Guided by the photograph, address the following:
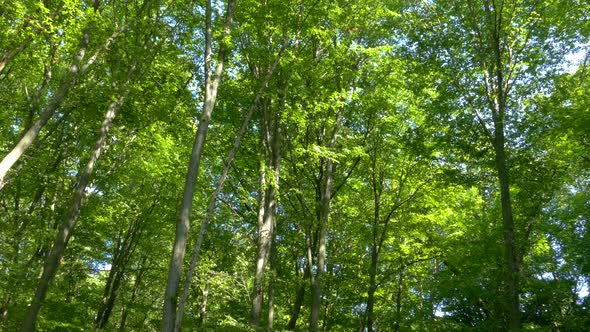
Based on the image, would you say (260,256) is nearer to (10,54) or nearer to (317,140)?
(317,140)

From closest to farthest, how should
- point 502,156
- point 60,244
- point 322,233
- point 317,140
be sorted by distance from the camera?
point 60,244 → point 502,156 → point 322,233 → point 317,140

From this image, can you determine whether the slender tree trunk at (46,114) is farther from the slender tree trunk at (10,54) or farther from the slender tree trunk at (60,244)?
the slender tree trunk at (60,244)

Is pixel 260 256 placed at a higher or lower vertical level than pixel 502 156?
lower

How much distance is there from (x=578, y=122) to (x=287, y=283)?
9703mm

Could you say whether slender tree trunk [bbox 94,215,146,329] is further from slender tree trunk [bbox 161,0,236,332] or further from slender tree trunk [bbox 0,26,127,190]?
slender tree trunk [bbox 161,0,236,332]

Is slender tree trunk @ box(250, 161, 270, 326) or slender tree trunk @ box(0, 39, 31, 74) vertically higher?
slender tree trunk @ box(0, 39, 31, 74)

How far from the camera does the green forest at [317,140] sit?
1001 centimetres

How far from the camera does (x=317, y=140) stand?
584 inches

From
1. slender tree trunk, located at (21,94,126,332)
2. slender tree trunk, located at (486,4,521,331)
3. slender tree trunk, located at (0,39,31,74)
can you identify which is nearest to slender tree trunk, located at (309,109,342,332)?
slender tree trunk, located at (486,4,521,331)

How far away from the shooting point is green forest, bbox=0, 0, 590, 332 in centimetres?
1001

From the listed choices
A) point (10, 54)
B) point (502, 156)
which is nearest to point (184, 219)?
point (10, 54)

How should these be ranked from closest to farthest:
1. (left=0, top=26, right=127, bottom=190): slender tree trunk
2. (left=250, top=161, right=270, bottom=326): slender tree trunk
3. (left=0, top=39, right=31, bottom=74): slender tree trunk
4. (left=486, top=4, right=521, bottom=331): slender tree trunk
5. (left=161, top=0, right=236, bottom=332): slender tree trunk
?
(left=161, top=0, right=236, bottom=332): slender tree trunk
(left=0, top=26, right=127, bottom=190): slender tree trunk
(left=0, top=39, right=31, bottom=74): slender tree trunk
(left=486, top=4, right=521, bottom=331): slender tree trunk
(left=250, top=161, right=270, bottom=326): slender tree trunk

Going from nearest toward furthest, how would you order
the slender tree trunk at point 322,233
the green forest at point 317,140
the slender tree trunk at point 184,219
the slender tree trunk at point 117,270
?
the slender tree trunk at point 184,219 → the green forest at point 317,140 → the slender tree trunk at point 322,233 → the slender tree trunk at point 117,270

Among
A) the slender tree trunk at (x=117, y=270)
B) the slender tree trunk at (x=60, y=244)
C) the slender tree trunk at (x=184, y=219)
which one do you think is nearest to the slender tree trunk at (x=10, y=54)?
the slender tree trunk at (x=60, y=244)
